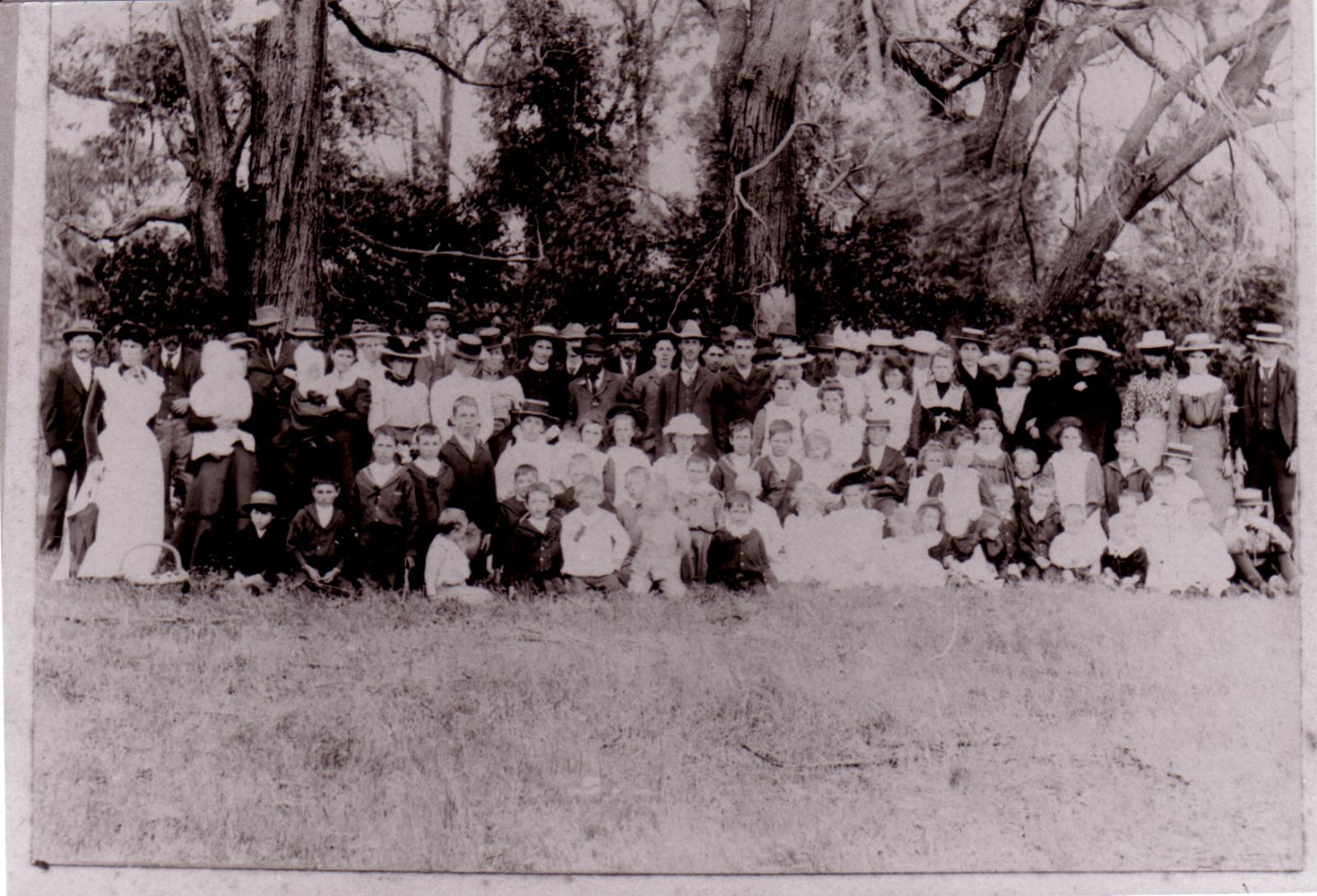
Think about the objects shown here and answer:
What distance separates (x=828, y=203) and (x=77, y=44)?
4.41 meters

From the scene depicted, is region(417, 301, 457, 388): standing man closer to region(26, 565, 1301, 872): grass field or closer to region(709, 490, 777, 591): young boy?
region(26, 565, 1301, 872): grass field

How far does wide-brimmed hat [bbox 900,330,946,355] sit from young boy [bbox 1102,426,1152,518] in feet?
3.66

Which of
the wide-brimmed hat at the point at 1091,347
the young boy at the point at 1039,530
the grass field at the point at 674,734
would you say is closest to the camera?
the grass field at the point at 674,734

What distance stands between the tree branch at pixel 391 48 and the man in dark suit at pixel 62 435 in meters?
2.45

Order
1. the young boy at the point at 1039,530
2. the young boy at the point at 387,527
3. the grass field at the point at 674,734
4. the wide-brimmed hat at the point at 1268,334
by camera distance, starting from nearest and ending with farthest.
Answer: the grass field at the point at 674,734, the young boy at the point at 387,527, the young boy at the point at 1039,530, the wide-brimmed hat at the point at 1268,334

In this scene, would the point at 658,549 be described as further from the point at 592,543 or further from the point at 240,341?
the point at 240,341

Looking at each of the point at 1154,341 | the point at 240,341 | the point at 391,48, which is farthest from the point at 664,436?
the point at 1154,341

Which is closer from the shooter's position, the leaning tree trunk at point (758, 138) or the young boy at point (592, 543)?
the young boy at point (592, 543)

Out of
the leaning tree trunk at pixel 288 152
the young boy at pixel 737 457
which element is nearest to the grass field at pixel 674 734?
the young boy at pixel 737 457

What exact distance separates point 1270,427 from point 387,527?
492 cm

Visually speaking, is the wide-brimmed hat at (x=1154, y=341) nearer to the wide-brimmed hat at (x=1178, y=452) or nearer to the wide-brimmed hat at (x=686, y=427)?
the wide-brimmed hat at (x=1178, y=452)

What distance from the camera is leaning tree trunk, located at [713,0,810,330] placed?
6.45 meters

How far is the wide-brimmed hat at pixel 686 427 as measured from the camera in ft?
20.6

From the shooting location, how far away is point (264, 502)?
6141mm
